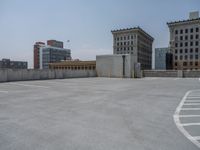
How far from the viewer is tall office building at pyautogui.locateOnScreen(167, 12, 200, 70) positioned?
76.1m

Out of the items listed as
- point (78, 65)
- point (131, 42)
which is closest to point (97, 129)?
point (78, 65)

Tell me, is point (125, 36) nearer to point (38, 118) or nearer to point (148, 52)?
point (148, 52)

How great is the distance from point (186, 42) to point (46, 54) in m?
80.6

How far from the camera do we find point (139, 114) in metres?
6.58

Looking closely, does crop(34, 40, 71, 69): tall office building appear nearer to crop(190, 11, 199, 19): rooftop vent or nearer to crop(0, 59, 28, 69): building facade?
crop(0, 59, 28, 69): building facade

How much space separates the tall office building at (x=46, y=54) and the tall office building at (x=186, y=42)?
237 ft

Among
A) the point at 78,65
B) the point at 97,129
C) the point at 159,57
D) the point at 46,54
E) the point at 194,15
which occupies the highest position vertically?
the point at 194,15

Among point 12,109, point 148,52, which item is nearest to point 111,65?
point 12,109

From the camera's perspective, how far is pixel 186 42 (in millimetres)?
78688

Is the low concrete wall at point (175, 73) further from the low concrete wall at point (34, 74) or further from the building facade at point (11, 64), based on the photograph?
the building facade at point (11, 64)

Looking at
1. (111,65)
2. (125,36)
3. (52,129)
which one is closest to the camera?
(52,129)

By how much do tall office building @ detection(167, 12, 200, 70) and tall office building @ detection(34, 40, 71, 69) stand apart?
72.1 m

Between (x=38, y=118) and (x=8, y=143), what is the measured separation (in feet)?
6.51

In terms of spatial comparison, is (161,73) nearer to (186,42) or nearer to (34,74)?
(34,74)
